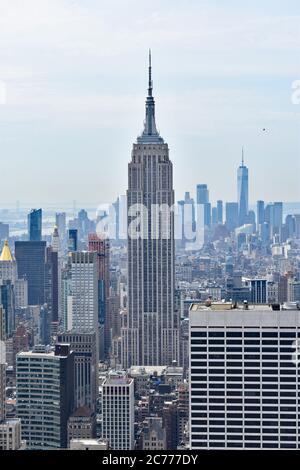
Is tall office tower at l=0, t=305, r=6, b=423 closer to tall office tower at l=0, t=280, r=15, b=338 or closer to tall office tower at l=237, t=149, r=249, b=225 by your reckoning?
tall office tower at l=0, t=280, r=15, b=338

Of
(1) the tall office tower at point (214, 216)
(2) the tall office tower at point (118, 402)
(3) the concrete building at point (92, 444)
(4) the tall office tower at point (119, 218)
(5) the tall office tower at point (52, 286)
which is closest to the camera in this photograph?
(3) the concrete building at point (92, 444)

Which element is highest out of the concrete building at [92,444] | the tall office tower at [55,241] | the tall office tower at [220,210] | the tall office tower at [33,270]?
the tall office tower at [220,210]

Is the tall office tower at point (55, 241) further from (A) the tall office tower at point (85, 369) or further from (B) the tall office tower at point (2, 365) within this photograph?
(A) the tall office tower at point (85, 369)

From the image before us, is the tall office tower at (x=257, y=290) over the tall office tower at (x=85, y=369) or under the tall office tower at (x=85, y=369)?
over

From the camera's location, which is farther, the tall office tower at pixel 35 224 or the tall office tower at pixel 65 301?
the tall office tower at pixel 65 301

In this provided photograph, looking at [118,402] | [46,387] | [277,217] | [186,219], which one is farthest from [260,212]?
[46,387]

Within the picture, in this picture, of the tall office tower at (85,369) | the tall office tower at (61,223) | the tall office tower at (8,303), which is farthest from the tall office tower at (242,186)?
the tall office tower at (85,369)
